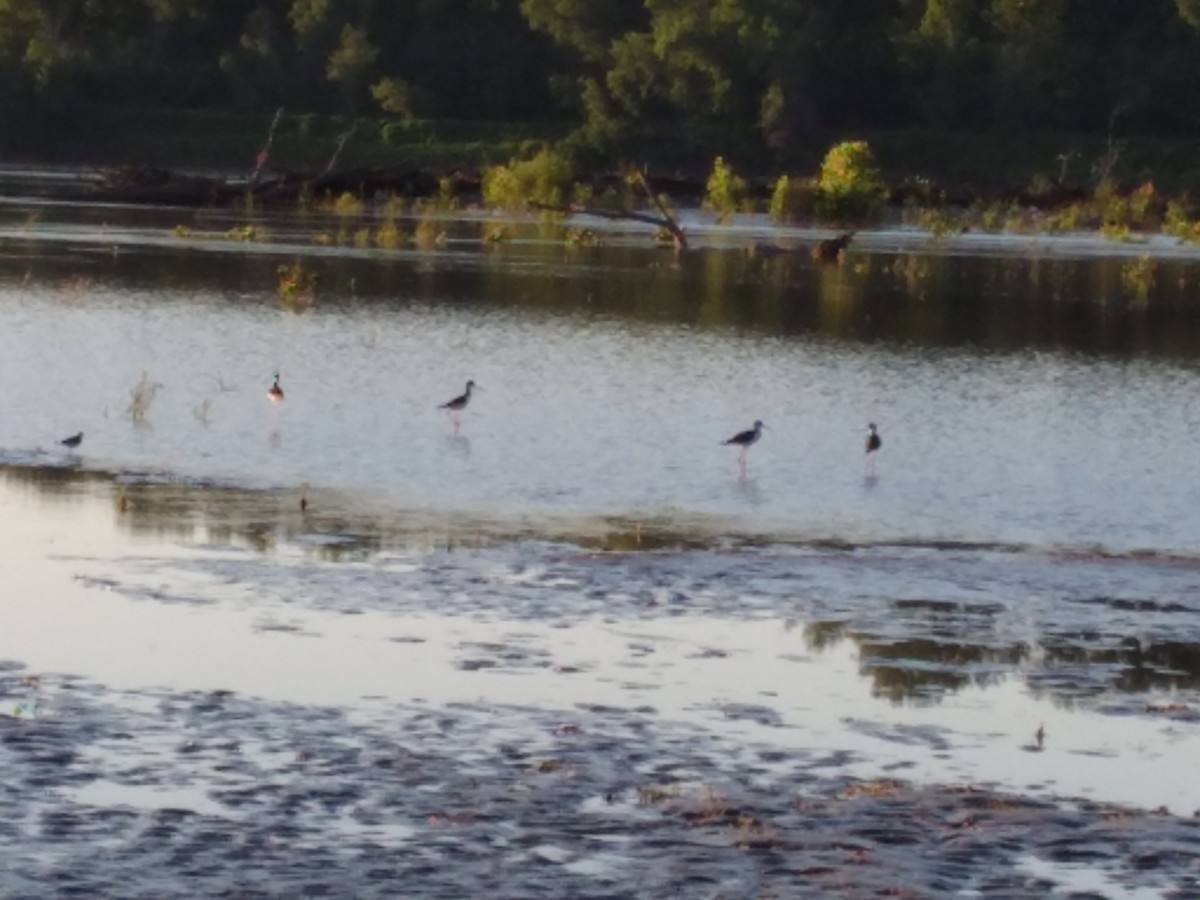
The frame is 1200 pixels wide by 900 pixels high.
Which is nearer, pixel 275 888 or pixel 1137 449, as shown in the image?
pixel 275 888

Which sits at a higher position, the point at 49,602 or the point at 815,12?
the point at 815,12

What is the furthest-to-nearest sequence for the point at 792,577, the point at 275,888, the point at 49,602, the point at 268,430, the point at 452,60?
1. the point at 452,60
2. the point at 268,430
3. the point at 792,577
4. the point at 49,602
5. the point at 275,888

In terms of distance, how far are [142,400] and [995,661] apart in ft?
38.1

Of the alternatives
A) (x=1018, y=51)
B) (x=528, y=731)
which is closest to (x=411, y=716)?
(x=528, y=731)

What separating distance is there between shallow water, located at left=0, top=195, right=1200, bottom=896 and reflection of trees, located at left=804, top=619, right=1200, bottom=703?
3cm

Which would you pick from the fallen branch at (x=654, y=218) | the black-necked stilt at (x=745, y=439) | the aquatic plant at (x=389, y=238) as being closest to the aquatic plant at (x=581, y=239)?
the fallen branch at (x=654, y=218)

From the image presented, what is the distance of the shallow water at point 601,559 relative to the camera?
499 inches

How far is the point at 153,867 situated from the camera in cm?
1033

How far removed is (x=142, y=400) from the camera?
2533 cm

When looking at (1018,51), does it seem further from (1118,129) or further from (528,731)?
(528,731)

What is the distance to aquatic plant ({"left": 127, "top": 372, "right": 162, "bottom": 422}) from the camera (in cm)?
2514

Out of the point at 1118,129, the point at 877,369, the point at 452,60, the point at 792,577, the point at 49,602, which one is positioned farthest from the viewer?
the point at 452,60

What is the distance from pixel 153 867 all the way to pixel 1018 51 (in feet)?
277

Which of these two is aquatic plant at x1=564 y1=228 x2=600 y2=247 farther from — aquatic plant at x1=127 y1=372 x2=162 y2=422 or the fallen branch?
aquatic plant at x1=127 y1=372 x2=162 y2=422
